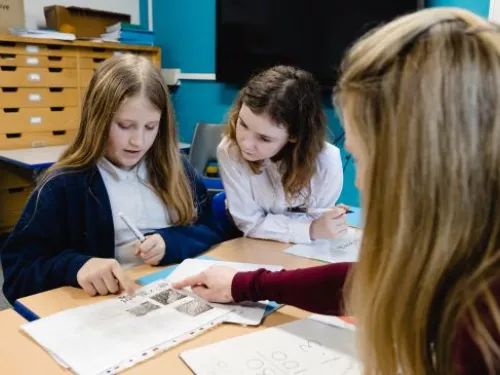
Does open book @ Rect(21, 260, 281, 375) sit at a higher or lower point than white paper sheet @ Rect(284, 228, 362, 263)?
higher

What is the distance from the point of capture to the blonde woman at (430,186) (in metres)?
0.45

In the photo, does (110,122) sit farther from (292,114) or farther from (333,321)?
(333,321)

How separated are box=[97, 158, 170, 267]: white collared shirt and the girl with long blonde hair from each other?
0.24 m

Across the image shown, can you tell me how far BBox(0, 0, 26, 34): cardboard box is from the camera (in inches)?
111

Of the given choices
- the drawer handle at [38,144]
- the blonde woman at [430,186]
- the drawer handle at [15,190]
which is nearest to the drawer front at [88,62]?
the drawer handle at [38,144]

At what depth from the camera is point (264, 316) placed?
34.8 inches

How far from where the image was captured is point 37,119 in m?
3.01

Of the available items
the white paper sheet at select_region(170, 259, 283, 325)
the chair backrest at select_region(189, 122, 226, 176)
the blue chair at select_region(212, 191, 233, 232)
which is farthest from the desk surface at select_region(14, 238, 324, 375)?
the chair backrest at select_region(189, 122, 226, 176)

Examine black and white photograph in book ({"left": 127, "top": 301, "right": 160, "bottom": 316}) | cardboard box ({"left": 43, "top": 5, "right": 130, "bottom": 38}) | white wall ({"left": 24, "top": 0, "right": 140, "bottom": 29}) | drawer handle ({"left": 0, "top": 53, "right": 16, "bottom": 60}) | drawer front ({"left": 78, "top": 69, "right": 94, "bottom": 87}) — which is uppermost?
white wall ({"left": 24, "top": 0, "right": 140, "bottom": 29})

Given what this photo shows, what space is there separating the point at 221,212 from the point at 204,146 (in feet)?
3.64

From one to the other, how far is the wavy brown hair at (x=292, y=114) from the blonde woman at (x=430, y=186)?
0.87 meters

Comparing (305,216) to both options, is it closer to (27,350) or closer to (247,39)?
(27,350)

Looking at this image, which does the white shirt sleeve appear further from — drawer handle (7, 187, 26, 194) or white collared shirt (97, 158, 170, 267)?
drawer handle (7, 187, 26, 194)

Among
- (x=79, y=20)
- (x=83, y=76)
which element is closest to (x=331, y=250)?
(x=83, y=76)
